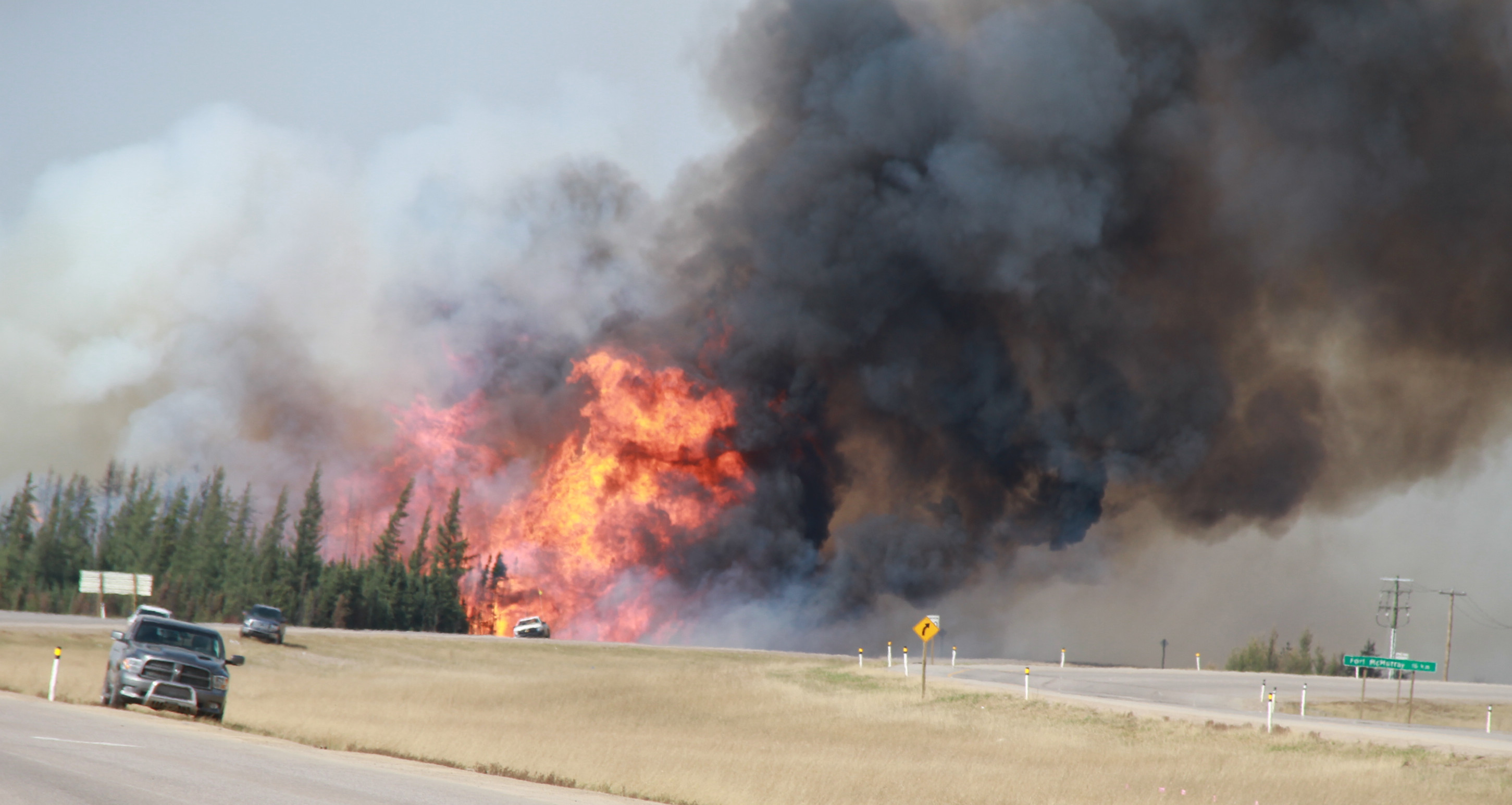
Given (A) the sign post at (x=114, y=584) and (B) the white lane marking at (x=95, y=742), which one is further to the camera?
(A) the sign post at (x=114, y=584)

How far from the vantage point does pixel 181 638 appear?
86.5 feet

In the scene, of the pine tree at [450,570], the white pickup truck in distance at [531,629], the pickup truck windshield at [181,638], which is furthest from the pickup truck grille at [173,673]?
the pine tree at [450,570]

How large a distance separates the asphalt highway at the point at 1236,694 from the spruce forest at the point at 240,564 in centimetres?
4397

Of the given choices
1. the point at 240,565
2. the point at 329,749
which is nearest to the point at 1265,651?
the point at 240,565

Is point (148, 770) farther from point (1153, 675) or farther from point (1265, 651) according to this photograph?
point (1265, 651)

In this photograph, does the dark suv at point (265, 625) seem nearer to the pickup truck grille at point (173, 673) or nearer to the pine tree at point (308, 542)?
the pickup truck grille at point (173, 673)

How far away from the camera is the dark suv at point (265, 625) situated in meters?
54.3

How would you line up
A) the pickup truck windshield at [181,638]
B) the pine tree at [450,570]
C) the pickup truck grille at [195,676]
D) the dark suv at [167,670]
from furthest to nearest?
the pine tree at [450,570] < the pickup truck windshield at [181,638] < the pickup truck grille at [195,676] < the dark suv at [167,670]

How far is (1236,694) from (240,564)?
261 feet

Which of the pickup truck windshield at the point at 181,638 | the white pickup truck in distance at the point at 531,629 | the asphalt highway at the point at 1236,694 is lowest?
the white pickup truck in distance at the point at 531,629

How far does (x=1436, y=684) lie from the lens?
70188 mm

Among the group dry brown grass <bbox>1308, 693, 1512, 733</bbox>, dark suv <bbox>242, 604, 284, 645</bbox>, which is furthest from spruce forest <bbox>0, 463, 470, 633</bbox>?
dry brown grass <bbox>1308, 693, 1512, 733</bbox>

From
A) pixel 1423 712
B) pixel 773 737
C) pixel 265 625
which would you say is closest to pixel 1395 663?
pixel 1423 712

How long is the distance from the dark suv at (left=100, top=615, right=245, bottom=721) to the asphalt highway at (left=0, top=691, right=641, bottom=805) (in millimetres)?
1828
